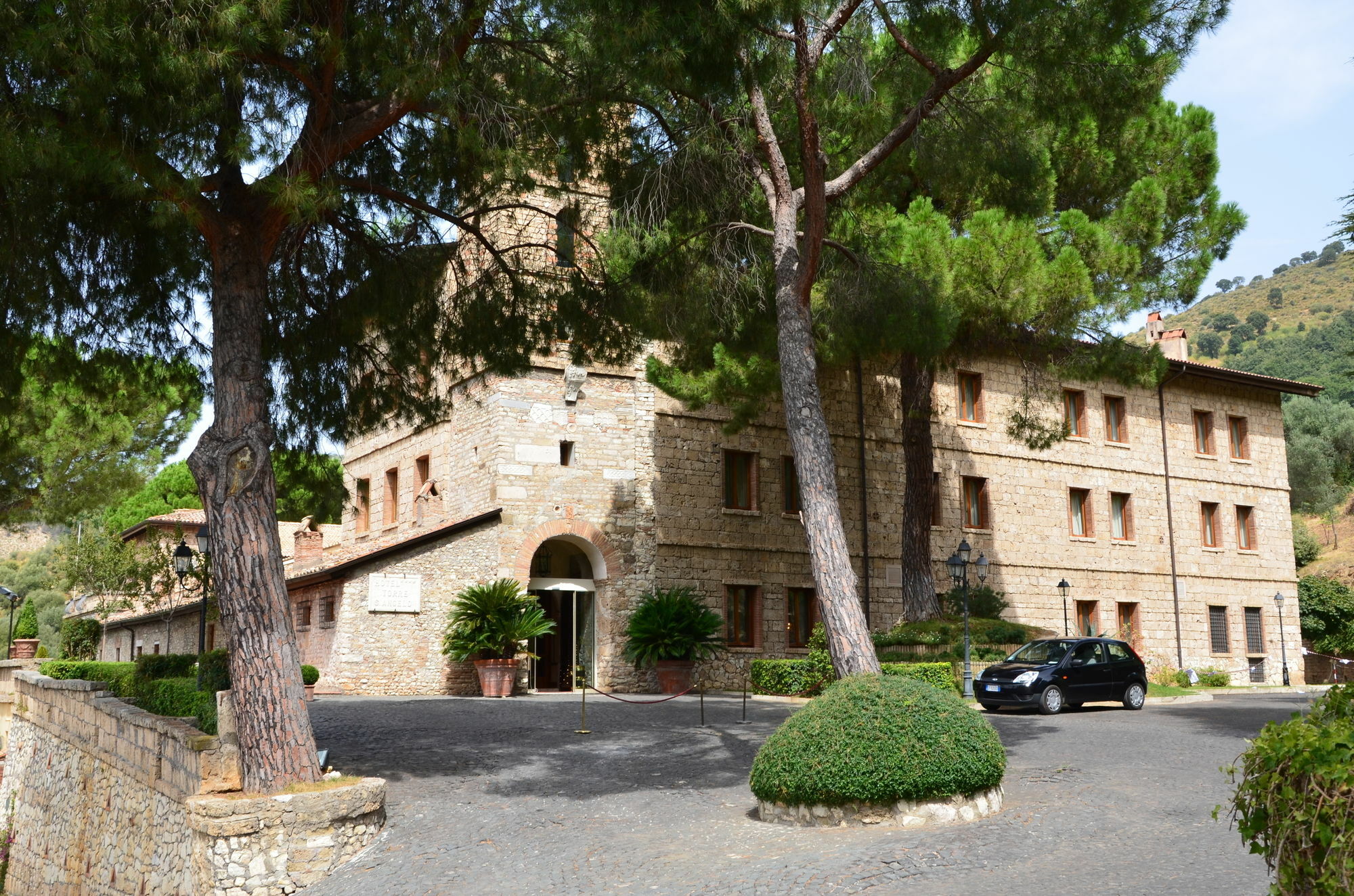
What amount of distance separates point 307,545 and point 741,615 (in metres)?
9.10

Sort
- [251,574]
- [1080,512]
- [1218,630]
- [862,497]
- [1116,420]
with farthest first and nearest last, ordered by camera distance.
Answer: [1218,630] → [1116,420] → [1080,512] → [862,497] → [251,574]

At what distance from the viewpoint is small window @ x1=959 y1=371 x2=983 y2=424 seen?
25.2 meters

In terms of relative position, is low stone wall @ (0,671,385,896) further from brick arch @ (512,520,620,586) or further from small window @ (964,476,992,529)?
small window @ (964,476,992,529)

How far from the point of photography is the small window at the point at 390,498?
23.5m

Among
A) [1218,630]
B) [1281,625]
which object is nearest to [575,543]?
[1218,630]

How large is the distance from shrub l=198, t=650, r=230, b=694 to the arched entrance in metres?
9.14

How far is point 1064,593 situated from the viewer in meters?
25.1

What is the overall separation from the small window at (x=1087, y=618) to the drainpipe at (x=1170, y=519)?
8.32ft

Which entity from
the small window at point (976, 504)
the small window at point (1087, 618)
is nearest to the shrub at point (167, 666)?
the small window at point (976, 504)

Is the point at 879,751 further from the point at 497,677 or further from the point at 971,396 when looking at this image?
the point at 971,396

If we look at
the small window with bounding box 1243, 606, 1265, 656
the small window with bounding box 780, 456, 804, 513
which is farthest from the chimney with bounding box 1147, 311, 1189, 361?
the small window with bounding box 780, 456, 804, 513

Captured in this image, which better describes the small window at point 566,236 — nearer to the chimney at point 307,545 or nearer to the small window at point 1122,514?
the chimney at point 307,545

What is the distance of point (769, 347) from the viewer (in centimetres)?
1379

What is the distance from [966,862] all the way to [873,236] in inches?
393
